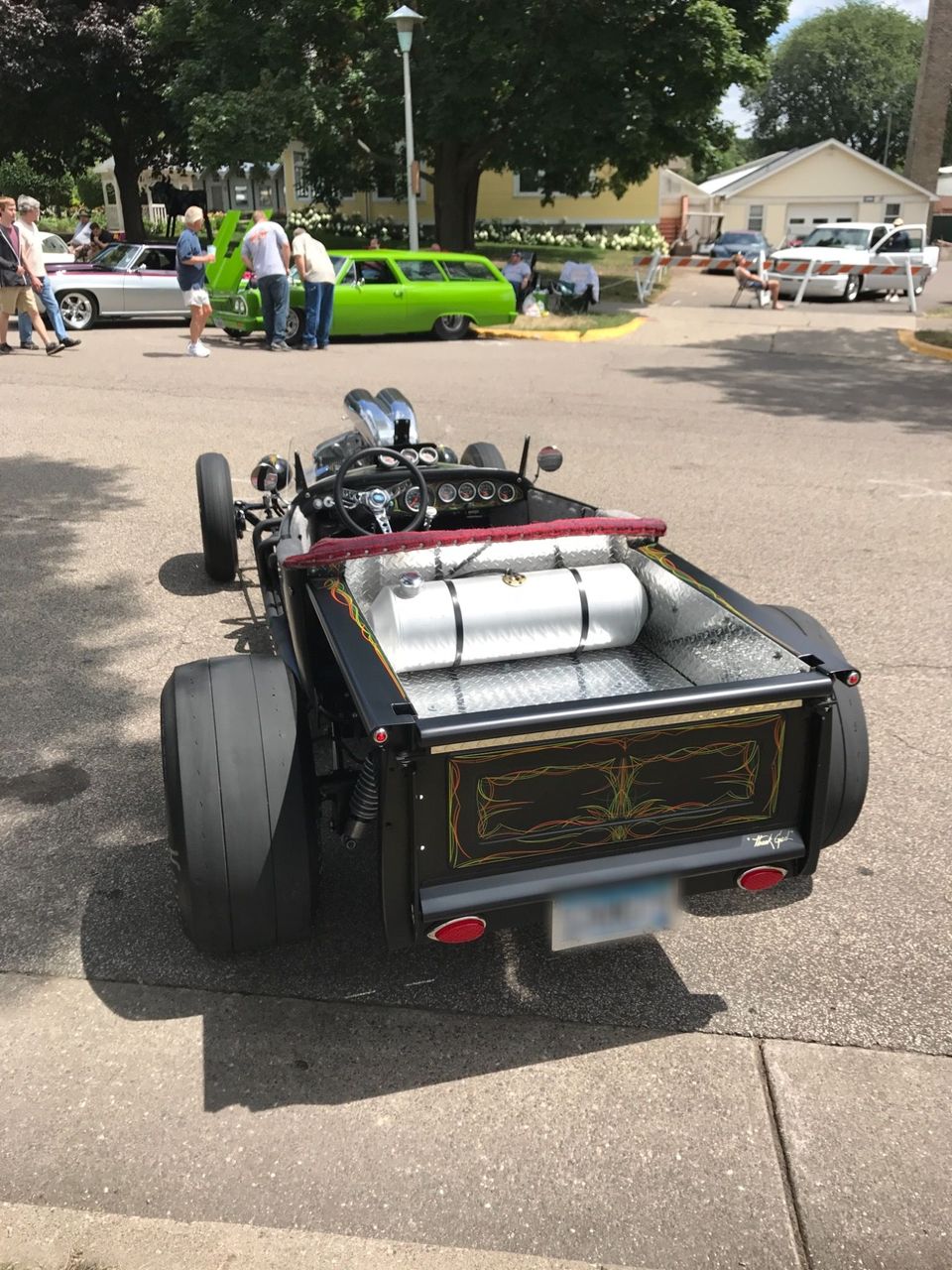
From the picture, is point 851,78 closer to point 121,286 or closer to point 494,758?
point 121,286

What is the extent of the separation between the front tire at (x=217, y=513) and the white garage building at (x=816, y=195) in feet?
167

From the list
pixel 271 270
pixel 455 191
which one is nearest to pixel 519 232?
pixel 455 191

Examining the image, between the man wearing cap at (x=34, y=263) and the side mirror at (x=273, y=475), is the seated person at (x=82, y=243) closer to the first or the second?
the man wearing cap at (x=34, y=263)

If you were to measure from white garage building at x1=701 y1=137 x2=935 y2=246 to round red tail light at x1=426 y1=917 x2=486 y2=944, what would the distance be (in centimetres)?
5405

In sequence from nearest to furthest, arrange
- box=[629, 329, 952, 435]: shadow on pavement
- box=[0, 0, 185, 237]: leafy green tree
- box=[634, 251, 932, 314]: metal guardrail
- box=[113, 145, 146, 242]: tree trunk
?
box=[629, 329, 952, 435]: shadow on pavement
box=[634, 251, 932, 314]: metal guardrail
box=[0, 0, 185, 237]: leafy green tree
box=[113, 145, 146, 242]: tree trunk

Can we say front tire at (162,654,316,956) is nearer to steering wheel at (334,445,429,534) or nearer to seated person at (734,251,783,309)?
steering wheel at (334,445,429,534)

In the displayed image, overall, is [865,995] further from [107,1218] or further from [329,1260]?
[107,1218]

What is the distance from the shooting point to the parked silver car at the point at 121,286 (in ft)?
52.8

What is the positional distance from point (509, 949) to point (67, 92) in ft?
88.9

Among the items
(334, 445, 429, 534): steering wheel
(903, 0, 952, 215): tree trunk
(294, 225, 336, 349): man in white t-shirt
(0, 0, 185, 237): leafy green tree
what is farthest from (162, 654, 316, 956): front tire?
(903, 0, 952, 215): tree trunk

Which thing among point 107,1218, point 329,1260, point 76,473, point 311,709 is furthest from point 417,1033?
point 76,473

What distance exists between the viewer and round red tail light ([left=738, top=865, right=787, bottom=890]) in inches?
112

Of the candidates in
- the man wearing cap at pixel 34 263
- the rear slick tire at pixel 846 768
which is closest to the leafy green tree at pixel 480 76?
the man wearing cap at pixel 34 263

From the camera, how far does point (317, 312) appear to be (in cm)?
1479
